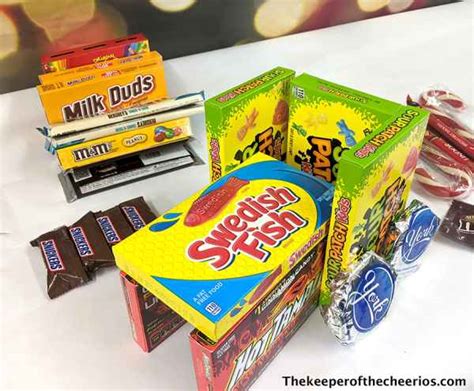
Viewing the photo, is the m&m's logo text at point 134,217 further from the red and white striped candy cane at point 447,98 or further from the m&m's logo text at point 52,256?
the red and white striped candy cane at point 447,98

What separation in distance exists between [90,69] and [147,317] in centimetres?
60

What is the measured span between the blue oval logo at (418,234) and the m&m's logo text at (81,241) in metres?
0.53

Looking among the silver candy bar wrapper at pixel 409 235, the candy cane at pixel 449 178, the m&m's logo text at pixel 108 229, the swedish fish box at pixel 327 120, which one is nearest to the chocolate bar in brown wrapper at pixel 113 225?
the m&m's logo text at pixel 108 229

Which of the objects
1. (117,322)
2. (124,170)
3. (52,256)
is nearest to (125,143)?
(124,170)

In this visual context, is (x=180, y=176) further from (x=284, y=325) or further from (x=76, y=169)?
(x=284, y=325)

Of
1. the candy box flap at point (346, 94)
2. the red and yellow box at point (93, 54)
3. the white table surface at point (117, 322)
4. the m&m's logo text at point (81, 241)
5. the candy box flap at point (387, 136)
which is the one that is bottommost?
the white table surface at point (117, 322)

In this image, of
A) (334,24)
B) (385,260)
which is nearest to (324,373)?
(385,260)

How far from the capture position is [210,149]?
81 centimetres

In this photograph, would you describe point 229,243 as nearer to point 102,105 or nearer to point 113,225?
point 113,225

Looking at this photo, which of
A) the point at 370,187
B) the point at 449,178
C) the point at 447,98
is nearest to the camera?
the point at 370,187

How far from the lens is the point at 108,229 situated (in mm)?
937

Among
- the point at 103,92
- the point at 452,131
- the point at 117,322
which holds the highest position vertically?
the point at 103,92

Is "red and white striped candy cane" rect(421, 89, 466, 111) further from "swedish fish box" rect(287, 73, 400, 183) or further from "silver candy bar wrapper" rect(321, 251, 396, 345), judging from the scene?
"silver candy bar wrapper" rect(321, 251, 396, 345)

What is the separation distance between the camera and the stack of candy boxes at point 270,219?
61cm
